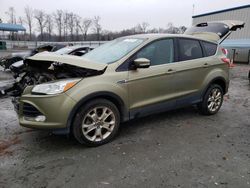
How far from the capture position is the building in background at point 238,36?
674 inches

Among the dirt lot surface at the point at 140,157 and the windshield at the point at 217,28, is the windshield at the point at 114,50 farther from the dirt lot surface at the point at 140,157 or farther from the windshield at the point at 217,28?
the windshield at the point at 217,28

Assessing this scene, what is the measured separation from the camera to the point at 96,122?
3645 mm

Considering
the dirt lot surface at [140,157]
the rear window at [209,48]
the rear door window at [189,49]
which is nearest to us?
the dirt lot surface at [140,157]

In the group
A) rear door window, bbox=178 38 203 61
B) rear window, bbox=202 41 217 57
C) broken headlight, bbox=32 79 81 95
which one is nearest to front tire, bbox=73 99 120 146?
broken headlight, bbox=32 79 81 95

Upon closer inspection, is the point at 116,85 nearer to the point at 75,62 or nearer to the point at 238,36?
the point at 75,62

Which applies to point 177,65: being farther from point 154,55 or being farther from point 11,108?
point 11,108

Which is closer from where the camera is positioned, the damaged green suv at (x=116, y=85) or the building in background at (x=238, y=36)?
the damaged green suv at (x=116, y=85)

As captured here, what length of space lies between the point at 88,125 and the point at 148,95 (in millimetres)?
1173

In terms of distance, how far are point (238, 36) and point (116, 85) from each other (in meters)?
19.3

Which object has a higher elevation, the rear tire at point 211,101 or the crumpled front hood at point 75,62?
the crumpled front hood at point 75,62

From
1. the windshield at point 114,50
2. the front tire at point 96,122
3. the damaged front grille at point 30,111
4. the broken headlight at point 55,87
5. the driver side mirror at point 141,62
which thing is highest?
the windshield at point 114,50

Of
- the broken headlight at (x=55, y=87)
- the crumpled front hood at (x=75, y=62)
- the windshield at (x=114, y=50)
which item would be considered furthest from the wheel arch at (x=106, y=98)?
the windshield at (x=114, y=50)

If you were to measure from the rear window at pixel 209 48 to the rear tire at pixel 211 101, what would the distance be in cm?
69

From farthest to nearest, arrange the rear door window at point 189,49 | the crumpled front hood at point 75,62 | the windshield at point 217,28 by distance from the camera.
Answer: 1. the windshield at point 217,28
2. the rear door window at point 189,49
3. the crumpled front hood at point 75,62
